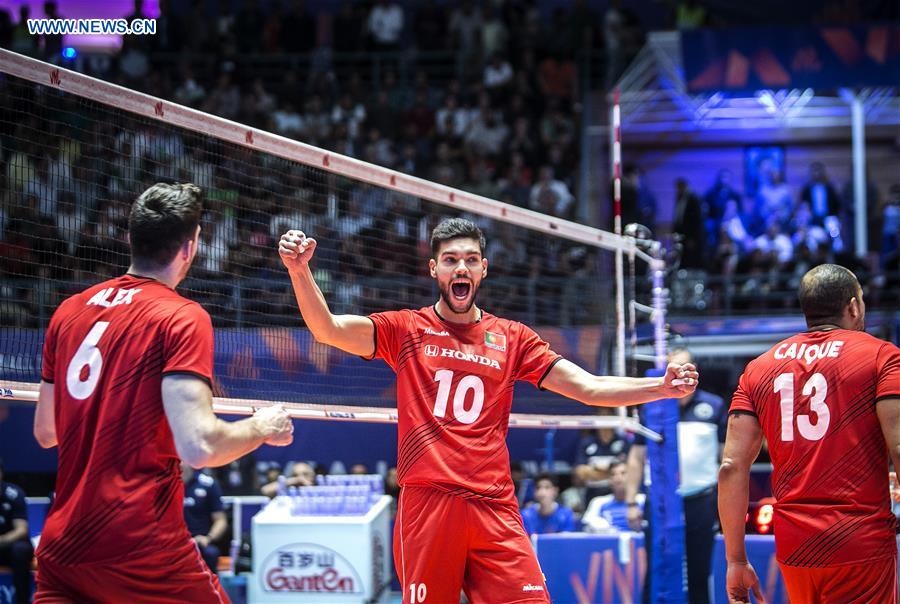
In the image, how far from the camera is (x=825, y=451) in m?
4.14

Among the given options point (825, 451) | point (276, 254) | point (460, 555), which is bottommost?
point (460, 555)

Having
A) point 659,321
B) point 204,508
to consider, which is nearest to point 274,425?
point 659,321

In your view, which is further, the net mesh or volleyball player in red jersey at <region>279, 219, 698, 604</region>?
the net mesh

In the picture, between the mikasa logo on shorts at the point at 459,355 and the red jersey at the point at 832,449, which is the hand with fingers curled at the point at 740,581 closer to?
the red jersey at the point at 832,449

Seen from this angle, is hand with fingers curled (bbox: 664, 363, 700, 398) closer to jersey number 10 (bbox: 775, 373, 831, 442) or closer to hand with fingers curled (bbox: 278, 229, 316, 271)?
jersey number 10 (bbox: 775, 373, 831, 442)

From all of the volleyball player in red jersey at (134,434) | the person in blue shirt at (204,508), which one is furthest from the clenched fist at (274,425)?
the person in blue shirt at (204,508)

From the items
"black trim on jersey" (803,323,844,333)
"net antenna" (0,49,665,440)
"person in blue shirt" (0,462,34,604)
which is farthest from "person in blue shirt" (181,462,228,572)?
"black trim on jersey" (803,323,844,333)

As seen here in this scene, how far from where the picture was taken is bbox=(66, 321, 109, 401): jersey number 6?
3.26m

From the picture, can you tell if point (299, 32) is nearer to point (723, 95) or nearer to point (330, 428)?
point (723, 95)

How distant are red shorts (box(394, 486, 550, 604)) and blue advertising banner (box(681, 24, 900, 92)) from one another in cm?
1180

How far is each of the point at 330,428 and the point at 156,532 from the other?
903 cm

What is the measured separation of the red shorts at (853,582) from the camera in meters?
4.02

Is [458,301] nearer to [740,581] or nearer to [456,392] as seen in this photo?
[456,392]

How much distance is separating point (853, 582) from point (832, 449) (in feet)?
1.80
